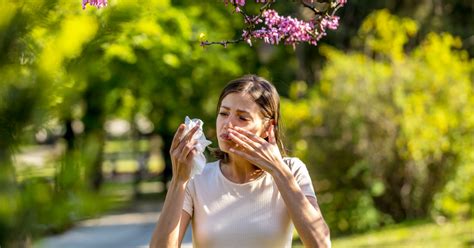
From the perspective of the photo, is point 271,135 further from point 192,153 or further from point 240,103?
point 192,153

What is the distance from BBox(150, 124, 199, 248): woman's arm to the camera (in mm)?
2721

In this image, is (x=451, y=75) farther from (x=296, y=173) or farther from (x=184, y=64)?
(x=296, y=173)

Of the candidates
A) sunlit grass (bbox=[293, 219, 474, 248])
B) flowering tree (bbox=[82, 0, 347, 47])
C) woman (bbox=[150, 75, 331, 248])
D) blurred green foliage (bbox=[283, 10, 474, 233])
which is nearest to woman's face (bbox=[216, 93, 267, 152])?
woman (bbox=[150, 75, 331, 248])

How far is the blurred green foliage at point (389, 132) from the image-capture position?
12.0 meters

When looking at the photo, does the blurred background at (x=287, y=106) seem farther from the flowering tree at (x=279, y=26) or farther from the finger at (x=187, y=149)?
the finger at (x=187, y=149)

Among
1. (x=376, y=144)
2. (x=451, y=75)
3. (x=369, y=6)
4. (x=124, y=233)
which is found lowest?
(x=124, y=233)

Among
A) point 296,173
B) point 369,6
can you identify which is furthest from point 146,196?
point 296,173

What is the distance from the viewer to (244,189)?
118 inches

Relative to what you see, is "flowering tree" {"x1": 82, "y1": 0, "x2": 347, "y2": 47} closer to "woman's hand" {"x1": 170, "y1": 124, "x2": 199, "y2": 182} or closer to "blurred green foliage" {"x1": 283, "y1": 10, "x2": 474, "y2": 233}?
"woman's hand" {"x1": 170, "y1": 124, "x2": 199, "y2": 182}

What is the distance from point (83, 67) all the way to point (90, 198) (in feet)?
0.54

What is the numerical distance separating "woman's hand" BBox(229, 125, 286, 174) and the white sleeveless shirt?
0.19 meters

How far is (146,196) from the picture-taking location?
2369 centimetres

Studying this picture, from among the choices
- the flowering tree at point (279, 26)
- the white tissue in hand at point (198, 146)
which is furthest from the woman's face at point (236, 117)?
the flowering tree at point (279, 26)

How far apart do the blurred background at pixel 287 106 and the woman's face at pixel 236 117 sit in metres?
0.48
